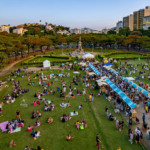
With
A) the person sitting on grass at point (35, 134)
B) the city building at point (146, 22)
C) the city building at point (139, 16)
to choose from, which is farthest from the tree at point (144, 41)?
the city building at point (139, 16)

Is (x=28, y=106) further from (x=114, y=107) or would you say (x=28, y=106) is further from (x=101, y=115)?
(x=114, y=107)

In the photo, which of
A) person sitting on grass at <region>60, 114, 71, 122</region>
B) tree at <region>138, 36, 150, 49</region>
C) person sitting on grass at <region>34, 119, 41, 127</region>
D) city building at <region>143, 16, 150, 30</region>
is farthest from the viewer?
city building at <region>143, 16, 150, 30</region>

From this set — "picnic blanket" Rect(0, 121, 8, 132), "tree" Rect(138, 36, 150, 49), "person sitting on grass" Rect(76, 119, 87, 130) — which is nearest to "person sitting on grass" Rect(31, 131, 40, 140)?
"picnic blanket" Rect(0, 121, 8, 132)

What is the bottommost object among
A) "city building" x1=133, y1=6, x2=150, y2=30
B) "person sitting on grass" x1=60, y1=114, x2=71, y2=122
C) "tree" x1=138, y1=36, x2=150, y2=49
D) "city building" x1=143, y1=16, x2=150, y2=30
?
"person sitting on grass" x1=60, y1=114, x2=71, y2=122

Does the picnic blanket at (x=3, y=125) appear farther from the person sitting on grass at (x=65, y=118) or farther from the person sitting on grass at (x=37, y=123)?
the person sitting on grass at (x=65, y=118)

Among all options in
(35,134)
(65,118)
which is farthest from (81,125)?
(35,134)

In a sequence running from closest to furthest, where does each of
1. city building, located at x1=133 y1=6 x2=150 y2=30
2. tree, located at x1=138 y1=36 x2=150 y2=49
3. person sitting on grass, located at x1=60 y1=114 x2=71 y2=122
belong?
1. person sitting on grass, located at x1=60 y1=114 x2=71 y2=122
2. tree, located at x1=138 y1=36 x2=150 y2=49
3. city building, located at x1=133 y1=6 x2=150 y2=30

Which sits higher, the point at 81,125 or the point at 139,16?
the point at 139,16

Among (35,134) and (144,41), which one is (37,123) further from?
(144,41)

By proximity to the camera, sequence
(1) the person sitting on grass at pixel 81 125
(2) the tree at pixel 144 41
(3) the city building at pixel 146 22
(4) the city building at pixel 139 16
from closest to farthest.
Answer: (1) the person sitting on grass at pixel 81 125 < (2) the tree at pixel 144 41 < (3) the city building at pixel 146 22 < (4) the city building at pixel 139 16

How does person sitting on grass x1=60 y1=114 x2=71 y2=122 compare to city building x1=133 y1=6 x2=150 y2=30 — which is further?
city building x1=133 y1=6 x2=150 y2=30

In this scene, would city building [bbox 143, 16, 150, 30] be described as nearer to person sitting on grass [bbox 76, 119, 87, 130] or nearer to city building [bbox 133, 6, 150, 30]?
city building [bbox 133, 6, 150, 30]

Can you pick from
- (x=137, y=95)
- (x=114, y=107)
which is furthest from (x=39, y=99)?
(x=137, y=95)
